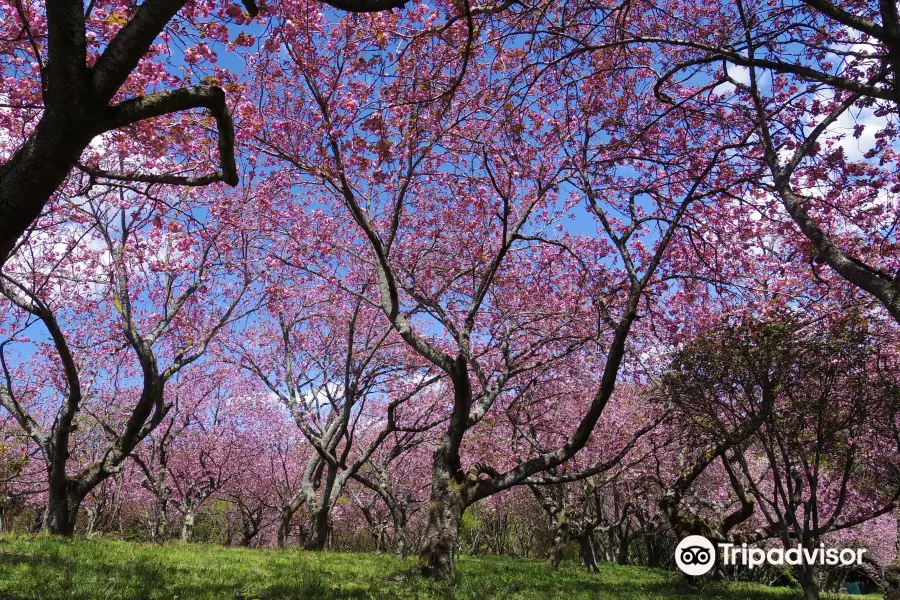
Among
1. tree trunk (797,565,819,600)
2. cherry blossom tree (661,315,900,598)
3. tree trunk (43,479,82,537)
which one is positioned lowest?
tree trunk (797,565,819,600)

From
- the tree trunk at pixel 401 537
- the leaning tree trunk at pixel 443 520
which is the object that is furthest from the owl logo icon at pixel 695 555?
Result: the tree trunk at pixel 401 537

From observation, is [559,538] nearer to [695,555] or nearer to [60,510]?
[695,555]

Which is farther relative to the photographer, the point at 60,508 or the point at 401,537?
the point at 401,537

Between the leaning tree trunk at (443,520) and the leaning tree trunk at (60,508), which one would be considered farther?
the leaning tree trunk at (60,508)

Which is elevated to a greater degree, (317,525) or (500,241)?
(500,241)

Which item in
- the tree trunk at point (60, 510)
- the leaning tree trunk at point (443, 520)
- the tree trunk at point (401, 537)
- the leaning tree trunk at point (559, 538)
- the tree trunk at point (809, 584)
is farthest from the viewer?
the tree trunk at point (401, 537)

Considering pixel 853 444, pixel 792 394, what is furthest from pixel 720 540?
pixel 792 394

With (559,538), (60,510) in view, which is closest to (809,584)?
(559,538)

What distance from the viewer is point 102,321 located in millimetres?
18656

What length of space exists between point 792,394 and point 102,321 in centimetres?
2043

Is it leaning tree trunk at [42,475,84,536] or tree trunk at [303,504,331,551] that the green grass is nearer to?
leaning tree trunk at [42,475,84,536]

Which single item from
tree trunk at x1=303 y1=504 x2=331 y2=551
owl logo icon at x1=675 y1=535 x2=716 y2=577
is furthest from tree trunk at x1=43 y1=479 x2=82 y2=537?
owl logo icon at x1=675 y1=535 x2=716 y2=577

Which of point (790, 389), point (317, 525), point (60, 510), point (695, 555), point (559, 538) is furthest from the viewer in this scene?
point (559, 538)

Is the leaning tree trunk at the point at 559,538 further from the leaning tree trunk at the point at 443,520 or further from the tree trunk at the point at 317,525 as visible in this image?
the leaning tree trunk at the point at 443,520
